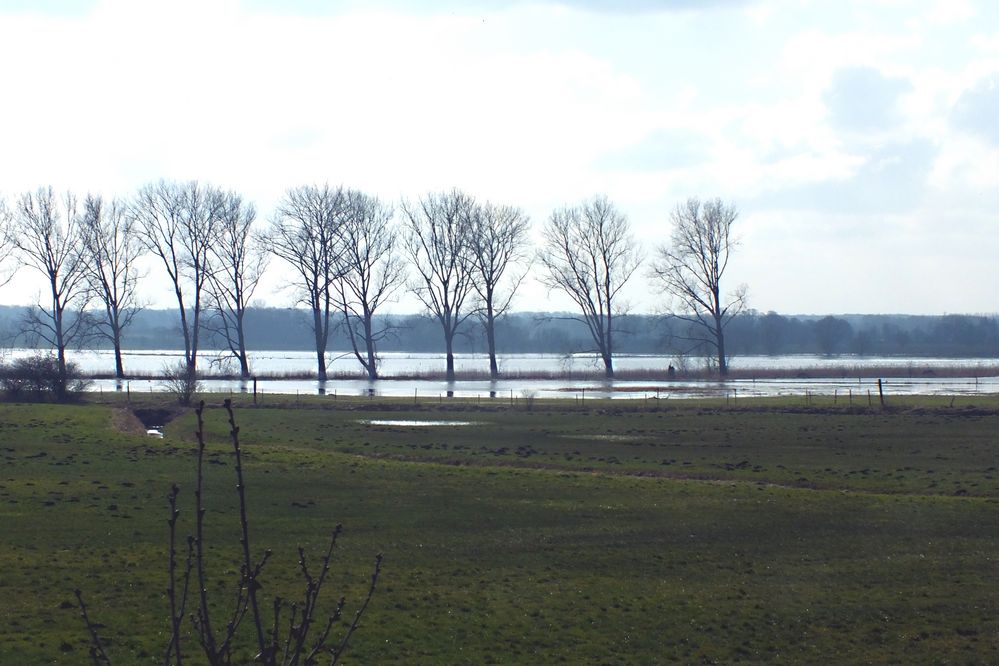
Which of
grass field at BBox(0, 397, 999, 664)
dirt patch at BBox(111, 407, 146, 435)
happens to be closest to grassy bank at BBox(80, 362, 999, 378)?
dirt patch at BBox(111, 407, 146, 435)

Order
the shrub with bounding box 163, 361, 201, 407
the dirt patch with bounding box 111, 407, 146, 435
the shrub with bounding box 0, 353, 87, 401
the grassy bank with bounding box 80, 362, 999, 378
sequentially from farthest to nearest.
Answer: the grassy bank with bounding box 80, 362, 999, 378, the shrub with bounding box 0, 353, 87, 401, the shrub with bounding box 163, 361, 201, 407, the dirt patch with bounding box 111, 407, 146, 435

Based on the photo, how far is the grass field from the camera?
12086 mm

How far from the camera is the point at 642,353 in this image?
192 meters

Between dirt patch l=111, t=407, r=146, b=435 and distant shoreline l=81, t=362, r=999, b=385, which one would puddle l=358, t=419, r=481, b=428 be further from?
distant shoreline l=81, t=362, r=999, b=385

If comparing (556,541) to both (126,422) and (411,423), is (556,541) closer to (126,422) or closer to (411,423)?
(411,423)

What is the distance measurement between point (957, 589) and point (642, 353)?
589 ft

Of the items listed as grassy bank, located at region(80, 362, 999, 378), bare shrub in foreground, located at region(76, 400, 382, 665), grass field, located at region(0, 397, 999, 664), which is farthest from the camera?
grassy bank, located at region(80, 362, 999, 378)

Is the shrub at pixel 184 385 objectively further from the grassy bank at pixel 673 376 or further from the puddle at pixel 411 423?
the grassy bank at pixel 673 376

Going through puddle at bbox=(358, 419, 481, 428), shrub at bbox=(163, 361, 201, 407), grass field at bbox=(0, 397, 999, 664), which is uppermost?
shrub at bbox=(163, 361, 201, 407)

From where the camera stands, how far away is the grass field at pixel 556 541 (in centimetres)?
A: 1209

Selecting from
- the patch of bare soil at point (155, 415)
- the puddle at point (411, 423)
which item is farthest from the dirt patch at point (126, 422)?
the puddle at point (411, 423)

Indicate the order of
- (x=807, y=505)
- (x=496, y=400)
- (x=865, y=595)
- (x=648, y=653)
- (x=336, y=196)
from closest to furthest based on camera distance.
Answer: (x=648, y=653) → (x=865, y=595) → (x=807, y=505) → (x=496, y=400) → (x=336, y=196)

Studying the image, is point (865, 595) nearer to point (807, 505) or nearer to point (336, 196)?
point (807, 505)

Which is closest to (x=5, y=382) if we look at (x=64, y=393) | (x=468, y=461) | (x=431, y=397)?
(x=64, y=393)
